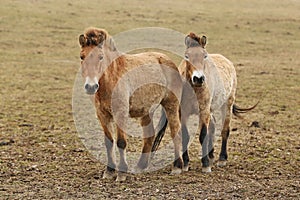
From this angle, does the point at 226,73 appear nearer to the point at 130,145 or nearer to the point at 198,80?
the point at 198,80

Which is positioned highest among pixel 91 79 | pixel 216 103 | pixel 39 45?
pixel 91 79

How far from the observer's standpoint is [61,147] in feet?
29.0

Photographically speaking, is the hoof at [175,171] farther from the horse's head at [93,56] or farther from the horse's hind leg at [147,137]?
the horse's head at [93,56]

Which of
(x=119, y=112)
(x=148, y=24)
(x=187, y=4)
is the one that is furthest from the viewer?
(x=187, y=4)

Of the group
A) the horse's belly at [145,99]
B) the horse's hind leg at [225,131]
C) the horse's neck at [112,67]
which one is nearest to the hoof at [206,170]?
the horse's hind leg at [225,131]

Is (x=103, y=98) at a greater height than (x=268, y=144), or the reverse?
(x=103, y=98)

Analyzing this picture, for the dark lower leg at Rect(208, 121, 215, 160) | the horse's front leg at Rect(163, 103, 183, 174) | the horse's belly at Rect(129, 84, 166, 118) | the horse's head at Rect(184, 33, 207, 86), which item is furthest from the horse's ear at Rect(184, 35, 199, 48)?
the dark lower leg at Rect(208, 121, 215, 160)

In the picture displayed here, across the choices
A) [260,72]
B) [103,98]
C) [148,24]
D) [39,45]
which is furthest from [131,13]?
[103,98]

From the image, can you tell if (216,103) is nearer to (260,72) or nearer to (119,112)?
(119,112)

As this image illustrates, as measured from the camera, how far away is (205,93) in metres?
7.29

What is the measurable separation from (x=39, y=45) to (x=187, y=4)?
14207 mm

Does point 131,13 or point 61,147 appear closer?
point 61,147

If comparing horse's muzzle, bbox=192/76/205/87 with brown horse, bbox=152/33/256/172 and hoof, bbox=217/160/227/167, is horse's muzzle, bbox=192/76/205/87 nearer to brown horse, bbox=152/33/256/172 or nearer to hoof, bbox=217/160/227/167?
brown horse, bbox=152/33/256/172

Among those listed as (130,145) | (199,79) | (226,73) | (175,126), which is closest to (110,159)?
(175,126)
